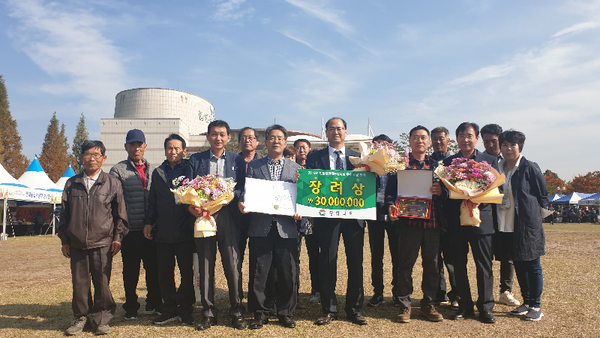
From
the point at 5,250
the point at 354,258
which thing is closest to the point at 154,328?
the point at 354,258

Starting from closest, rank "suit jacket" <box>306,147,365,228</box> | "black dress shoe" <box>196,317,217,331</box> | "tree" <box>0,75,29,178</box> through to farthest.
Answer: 1. "black dress shoe" <box>196,317,217,331</box>
2. "suit jacket" <box>306,147,365,228</box>
3. "tree" <box>0,75,29,178</box>

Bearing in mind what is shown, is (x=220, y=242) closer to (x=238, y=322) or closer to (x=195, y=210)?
(x=195, y=210)

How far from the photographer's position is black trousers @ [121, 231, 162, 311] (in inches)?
192

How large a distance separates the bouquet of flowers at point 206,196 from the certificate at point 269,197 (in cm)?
23

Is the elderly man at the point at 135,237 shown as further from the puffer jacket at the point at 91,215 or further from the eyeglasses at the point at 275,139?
the eyeglasses at the point at 275,139

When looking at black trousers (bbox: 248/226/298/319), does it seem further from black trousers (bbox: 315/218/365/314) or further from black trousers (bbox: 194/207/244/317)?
black trousers (bbox: 315/218/365/314)

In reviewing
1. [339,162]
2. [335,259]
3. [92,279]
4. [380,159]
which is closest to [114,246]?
[92,279]

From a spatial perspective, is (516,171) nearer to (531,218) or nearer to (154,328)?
(531,218)

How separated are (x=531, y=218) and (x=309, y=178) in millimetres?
2874

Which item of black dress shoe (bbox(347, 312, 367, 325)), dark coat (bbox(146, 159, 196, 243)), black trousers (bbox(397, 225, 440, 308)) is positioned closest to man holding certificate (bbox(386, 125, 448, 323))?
black trousers (bbox(397, 225, 440, 308))

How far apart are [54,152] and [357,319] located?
2283 inches

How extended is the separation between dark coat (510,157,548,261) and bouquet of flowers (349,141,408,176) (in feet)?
5.41

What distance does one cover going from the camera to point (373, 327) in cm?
429

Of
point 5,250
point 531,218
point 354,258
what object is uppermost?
point 531,218
